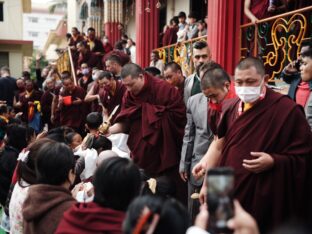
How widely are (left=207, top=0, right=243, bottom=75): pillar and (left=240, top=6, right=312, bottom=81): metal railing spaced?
0.15 m

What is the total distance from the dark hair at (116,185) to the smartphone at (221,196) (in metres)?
0.69

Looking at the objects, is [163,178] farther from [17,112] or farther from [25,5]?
[25,5]

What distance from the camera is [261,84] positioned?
264cm

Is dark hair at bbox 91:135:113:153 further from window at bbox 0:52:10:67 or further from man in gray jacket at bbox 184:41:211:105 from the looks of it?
window at bbox 0:52:10:67

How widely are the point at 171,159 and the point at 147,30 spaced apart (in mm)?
6445

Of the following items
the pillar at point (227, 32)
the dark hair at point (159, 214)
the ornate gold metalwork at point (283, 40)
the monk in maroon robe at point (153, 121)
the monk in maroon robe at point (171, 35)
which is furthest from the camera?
the monk in maroon robe at point (171, 35)

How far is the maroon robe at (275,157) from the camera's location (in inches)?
101

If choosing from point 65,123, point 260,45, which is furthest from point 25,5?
point 260,45

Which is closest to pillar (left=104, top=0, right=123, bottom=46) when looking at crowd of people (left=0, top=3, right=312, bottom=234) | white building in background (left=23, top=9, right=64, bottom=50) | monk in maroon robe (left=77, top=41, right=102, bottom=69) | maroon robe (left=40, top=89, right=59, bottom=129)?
monk in maroon robe (left=77, top=41, right=102, bottom=69)

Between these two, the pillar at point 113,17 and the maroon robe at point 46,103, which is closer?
the maroon robe at point 46,103

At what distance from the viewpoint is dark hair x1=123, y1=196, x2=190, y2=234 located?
4.56 ft

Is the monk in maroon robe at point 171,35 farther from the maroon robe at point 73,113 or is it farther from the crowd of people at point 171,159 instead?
the crowd of people at point 171,159

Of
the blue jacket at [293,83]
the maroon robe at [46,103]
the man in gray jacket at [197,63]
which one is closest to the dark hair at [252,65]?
the blue jacket at [293,83]

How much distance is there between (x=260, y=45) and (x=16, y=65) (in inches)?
725
